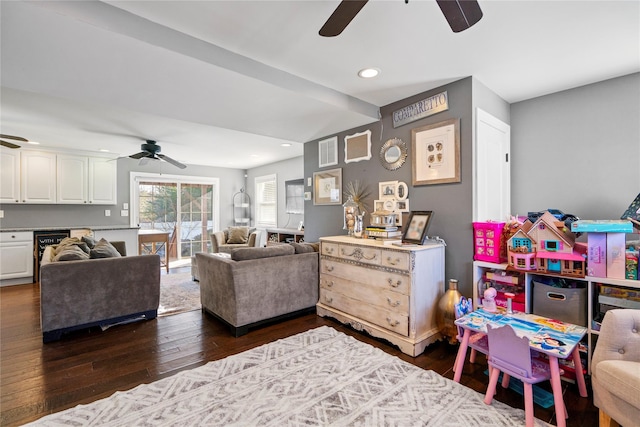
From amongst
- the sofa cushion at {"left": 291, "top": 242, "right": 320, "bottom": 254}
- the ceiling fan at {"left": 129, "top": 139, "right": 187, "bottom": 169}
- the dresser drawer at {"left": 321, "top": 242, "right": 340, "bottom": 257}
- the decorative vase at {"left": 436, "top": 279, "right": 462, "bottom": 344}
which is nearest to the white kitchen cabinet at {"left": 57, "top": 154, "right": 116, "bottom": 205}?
the ceiling fan at {"left": 129, "top": 139, "right": 187, "bottom": 169}

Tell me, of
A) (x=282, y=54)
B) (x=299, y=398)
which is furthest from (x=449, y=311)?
(x=282, y=54)

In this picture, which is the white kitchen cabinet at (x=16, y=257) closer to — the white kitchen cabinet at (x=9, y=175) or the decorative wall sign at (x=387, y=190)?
the white kitchen cabinet at (x=9, y=175)

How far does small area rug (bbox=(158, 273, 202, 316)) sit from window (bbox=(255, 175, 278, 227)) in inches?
95.8

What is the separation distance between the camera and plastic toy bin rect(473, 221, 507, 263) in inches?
91.7

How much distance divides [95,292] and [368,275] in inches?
109

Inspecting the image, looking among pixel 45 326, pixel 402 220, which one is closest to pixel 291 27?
pixel 402 220

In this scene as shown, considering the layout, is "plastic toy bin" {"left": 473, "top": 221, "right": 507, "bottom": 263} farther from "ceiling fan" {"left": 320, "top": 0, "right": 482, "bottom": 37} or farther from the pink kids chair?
"ceiling fan" {"left": 320, "top": 0, "right": 482, "bottom": 37}

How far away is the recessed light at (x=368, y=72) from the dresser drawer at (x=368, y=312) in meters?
2.08

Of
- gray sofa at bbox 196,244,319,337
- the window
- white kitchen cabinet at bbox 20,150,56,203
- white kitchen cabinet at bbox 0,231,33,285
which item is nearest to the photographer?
gray sofa at bbox 196,244,319,337

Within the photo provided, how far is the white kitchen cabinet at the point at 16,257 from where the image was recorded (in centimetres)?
462

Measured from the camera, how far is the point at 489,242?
237cm

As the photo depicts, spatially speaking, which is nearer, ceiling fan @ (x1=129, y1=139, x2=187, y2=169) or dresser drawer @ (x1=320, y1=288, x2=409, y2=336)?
dresser drawer @ (x1=320, y1=288, x2=409, y2=336)

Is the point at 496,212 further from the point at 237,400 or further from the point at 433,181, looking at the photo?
the point at 237,400

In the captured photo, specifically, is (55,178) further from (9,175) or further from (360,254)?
(360,254)
